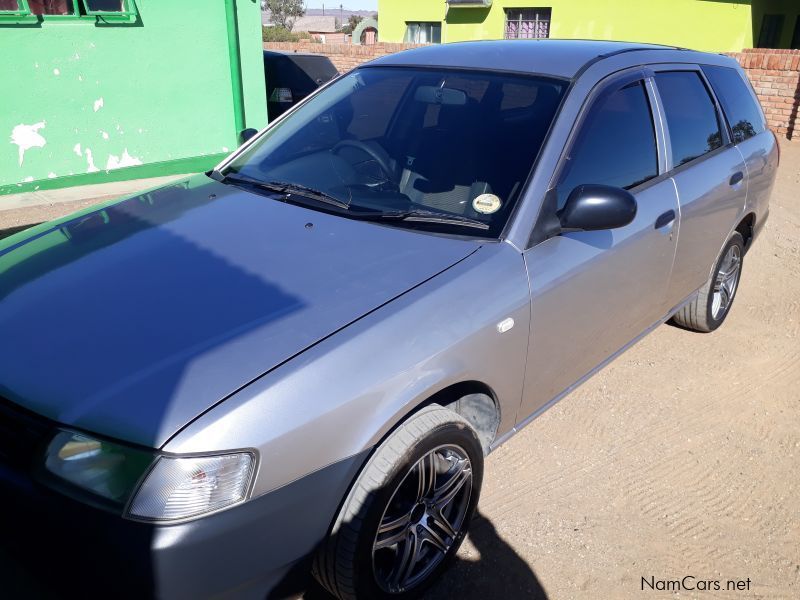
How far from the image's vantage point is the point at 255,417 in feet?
5.83

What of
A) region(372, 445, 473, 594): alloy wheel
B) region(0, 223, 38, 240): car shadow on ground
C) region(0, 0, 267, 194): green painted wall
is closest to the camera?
region(372, 445, 473, 594): alloy wheel

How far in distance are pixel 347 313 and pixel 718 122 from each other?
311cm

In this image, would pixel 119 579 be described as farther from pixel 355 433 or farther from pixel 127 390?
pixel 355 433

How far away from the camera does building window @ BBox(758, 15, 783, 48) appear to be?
62.4 ft

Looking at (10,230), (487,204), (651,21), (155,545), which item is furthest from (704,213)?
(651,21)

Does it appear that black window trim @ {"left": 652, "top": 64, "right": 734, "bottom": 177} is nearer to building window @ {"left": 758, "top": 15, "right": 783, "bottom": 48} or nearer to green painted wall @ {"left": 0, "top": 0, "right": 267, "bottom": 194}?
green painted wall @ {"left": 0, "top": 0, "right": 267, "bottom": 194}

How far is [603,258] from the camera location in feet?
9.53

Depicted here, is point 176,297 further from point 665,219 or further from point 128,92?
point 128,92

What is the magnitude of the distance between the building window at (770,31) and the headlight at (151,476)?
70.9 feet

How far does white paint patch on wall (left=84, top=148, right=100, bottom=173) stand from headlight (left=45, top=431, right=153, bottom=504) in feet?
21.2

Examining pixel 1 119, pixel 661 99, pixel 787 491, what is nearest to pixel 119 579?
pixel 787 491

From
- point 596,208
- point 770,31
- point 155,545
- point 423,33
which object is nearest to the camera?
point 155,545

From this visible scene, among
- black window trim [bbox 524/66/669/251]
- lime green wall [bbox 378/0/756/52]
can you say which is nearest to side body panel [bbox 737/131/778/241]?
black window trim [bbox 524/66/669/251]

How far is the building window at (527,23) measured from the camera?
19391mm
